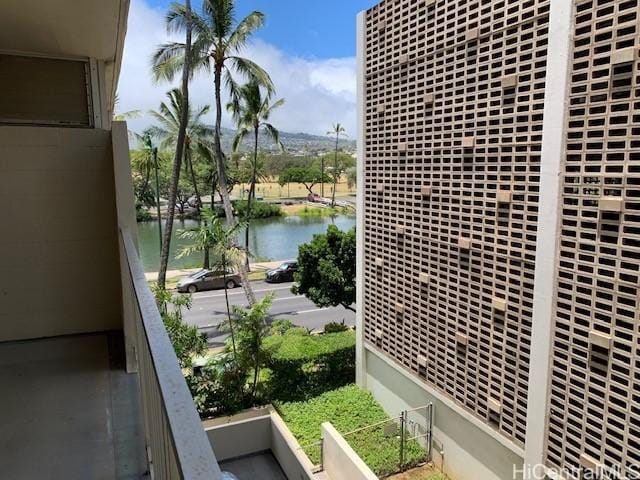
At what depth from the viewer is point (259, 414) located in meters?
7.81

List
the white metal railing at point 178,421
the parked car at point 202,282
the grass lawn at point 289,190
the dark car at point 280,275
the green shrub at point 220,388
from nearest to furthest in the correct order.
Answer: the white metal railing at point 178,421
the green shrub at point 220,388
the parked car at point 202,282
the dark car at point 280,275
the grass lawn at point 289,190

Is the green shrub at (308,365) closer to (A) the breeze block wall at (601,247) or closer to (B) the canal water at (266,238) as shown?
(A) the breeze block wall at (601,247)

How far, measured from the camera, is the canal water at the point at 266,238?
20.9m

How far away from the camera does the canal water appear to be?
20.9 meters

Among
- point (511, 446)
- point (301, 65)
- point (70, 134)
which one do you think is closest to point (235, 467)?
point (511, 446)

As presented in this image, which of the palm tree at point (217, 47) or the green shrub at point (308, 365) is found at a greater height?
the palm tree at point (217, 47)

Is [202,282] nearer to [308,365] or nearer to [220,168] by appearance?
[220,168]

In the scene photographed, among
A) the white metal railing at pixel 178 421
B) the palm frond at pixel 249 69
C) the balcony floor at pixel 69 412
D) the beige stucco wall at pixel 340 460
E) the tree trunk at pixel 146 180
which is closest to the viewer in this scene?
the white metal railing at pixel 178 421

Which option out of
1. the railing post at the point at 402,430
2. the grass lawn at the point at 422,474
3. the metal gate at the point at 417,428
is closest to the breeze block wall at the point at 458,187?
the metal gate at the point at 417,428

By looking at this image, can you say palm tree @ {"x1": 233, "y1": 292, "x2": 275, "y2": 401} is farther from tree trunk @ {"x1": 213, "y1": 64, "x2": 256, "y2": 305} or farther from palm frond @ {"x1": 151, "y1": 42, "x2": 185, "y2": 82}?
palm frond @ {"x1": 151, "y1": 42, "x2": 185, "y2": 82}

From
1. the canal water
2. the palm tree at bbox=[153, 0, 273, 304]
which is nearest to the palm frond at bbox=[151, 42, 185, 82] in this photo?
the palm tree at bbox=[153, 0, 273, 304]

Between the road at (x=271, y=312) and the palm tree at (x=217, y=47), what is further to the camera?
the road at (x=271, y=312)

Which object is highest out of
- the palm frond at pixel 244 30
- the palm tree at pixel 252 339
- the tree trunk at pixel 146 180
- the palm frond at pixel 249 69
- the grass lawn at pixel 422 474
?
the palm frond at pixel 244 30

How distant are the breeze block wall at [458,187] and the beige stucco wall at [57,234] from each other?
Result: 13.3 ft
